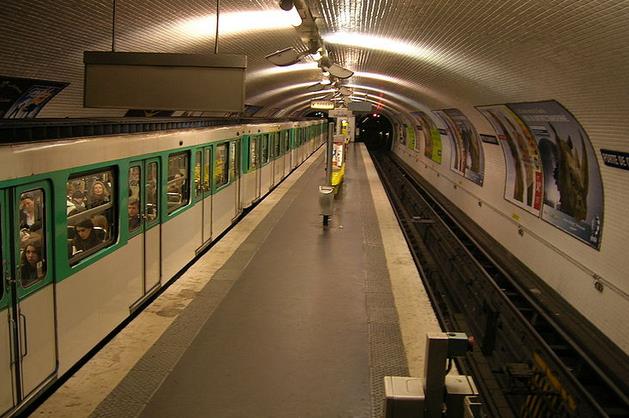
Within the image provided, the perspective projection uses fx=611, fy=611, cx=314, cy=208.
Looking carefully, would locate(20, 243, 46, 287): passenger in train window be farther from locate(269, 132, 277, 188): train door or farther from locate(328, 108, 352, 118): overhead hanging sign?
locate(269, 132, 277, 188): train door

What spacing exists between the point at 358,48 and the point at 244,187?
11.2 feet

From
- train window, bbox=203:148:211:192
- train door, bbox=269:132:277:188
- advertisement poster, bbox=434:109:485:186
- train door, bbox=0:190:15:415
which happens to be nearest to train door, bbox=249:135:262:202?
train door, bbox=269:132:277:188

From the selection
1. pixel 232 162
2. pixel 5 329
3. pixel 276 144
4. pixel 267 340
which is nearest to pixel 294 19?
pixel 232 162

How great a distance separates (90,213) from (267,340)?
5.52 ft

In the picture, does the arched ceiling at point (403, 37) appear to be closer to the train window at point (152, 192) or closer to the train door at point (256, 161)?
the train window at point (152, 192)

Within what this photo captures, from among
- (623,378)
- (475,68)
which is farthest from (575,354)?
(475,68)

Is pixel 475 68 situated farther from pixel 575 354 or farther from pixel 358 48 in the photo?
pixel 575 354

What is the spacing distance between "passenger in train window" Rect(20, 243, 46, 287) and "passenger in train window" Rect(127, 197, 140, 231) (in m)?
1.64

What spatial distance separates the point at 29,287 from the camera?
3.70m

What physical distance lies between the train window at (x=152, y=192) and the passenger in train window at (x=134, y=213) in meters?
0.27

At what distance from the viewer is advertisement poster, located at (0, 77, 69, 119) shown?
742 centimetres

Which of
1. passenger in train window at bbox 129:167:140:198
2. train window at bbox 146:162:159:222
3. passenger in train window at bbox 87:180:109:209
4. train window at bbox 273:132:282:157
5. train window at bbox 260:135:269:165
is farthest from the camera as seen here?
train window at bbox 273:132:282:157

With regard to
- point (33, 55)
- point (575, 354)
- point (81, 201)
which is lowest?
point (575, 354)

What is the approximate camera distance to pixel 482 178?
15.4 metres
